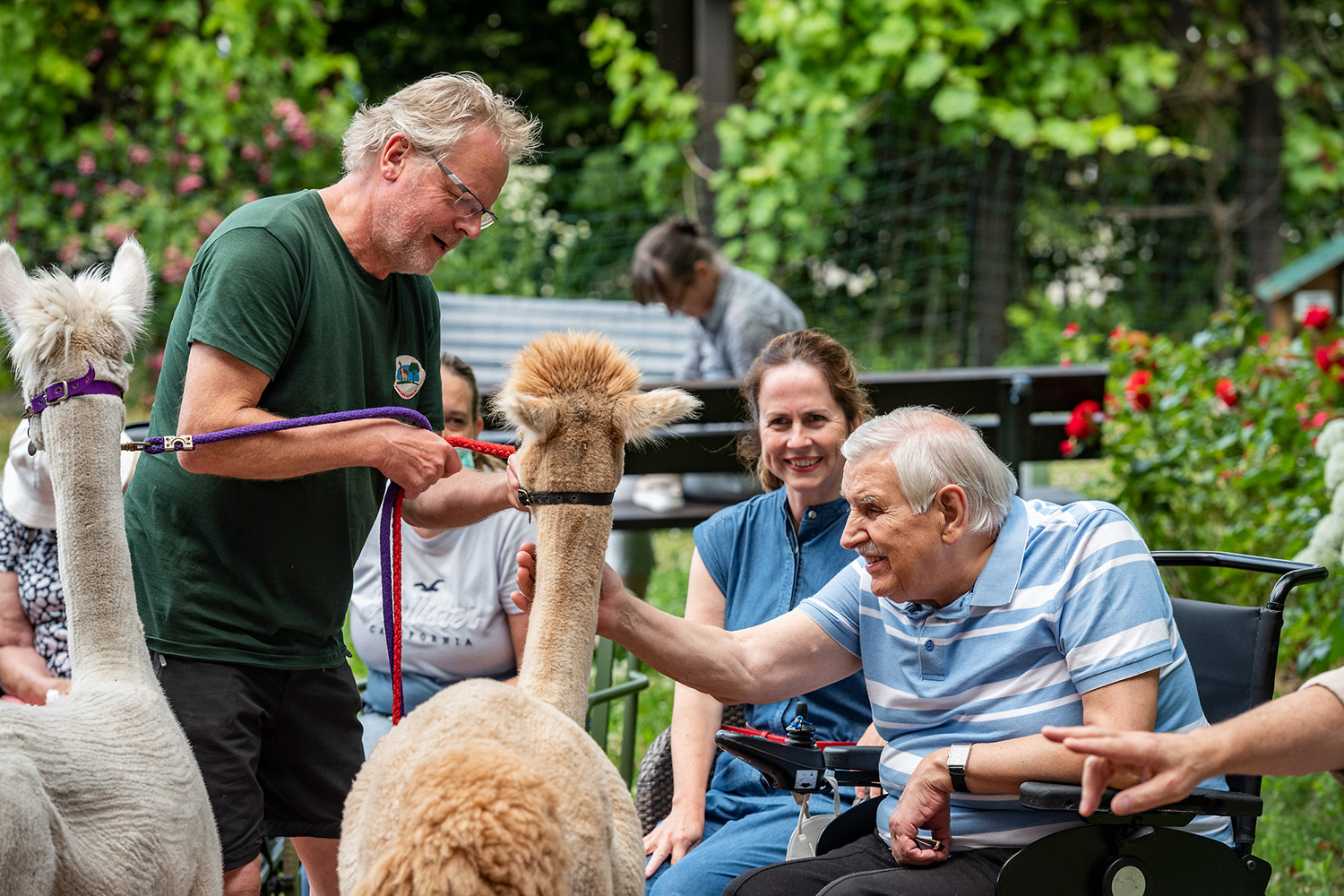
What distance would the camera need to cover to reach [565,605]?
5.89 ft

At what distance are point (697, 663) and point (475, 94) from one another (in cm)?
118

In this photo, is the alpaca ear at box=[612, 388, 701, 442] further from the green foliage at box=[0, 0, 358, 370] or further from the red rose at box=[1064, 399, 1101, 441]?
the green foliage at box=[0, 0, 358, 370]

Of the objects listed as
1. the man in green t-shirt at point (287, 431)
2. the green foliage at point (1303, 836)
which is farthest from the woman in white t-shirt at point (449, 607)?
the green foliage at point (1303, 836)

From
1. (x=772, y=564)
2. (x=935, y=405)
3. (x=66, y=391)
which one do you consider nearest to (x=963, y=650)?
(x=772, y=564)

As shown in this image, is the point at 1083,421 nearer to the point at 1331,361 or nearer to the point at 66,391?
the point at 1331,361

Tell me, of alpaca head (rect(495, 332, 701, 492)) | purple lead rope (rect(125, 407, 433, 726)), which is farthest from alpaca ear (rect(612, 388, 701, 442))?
purple lead rope (rect(125, 407, 433, 726))

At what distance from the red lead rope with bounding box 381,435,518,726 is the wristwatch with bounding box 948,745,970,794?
3.15 ft

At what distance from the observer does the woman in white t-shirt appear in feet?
10.5

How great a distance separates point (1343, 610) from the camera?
3.45 meters

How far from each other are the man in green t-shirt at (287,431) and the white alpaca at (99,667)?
0.56 ft

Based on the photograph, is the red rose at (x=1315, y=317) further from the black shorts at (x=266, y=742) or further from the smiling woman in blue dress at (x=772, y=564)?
the black shorts at (x=266, y=742)

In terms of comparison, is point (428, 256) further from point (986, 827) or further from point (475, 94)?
point (986, 827)

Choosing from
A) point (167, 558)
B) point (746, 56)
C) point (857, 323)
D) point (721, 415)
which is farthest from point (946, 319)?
point (167, 558)

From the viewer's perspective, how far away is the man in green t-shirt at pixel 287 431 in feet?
6.75
